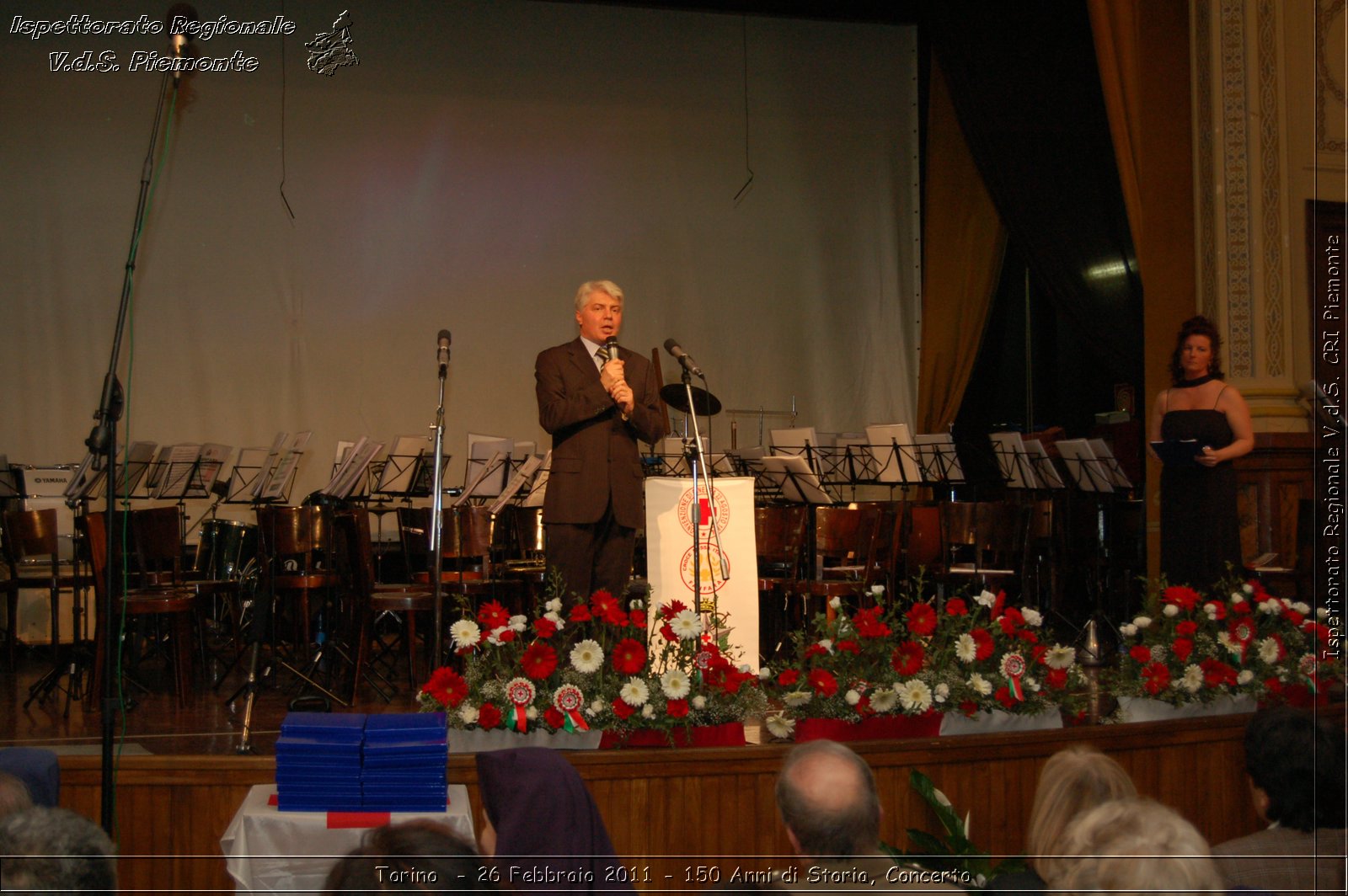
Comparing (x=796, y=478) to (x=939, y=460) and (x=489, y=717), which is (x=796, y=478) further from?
(x=489, y=717)

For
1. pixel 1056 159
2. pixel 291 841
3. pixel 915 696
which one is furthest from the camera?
pixel 1056 159

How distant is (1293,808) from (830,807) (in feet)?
2.89

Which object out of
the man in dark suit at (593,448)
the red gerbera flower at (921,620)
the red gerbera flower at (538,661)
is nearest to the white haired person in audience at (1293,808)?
the red gerbera flower at (921,620)

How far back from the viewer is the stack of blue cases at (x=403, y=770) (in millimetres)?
2967

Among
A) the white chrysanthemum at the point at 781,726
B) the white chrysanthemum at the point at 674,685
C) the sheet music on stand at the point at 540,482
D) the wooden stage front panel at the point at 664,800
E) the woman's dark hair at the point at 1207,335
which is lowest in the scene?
the wooden stage front panel at the point at 664,800

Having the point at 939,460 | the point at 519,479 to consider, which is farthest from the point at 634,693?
the point at 939,460

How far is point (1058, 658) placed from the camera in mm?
3803

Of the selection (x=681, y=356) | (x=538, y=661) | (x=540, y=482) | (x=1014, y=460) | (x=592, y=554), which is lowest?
(x=538, y=661)

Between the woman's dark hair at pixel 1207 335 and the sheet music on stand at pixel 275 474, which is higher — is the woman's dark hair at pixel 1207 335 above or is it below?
above

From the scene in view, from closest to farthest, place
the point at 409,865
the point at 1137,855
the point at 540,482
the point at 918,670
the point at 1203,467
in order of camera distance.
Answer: the point at 409,865, the point at 1137,855, the point at 918,670, the point at 1203,467, the point at 540,482

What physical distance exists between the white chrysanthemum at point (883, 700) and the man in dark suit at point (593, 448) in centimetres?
131

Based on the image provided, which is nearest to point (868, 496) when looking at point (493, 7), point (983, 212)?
point (983, 212)

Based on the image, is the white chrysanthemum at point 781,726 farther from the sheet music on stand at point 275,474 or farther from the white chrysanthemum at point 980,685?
the sheet music on stand at point 275,474

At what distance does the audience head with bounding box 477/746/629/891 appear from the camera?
1938mm
